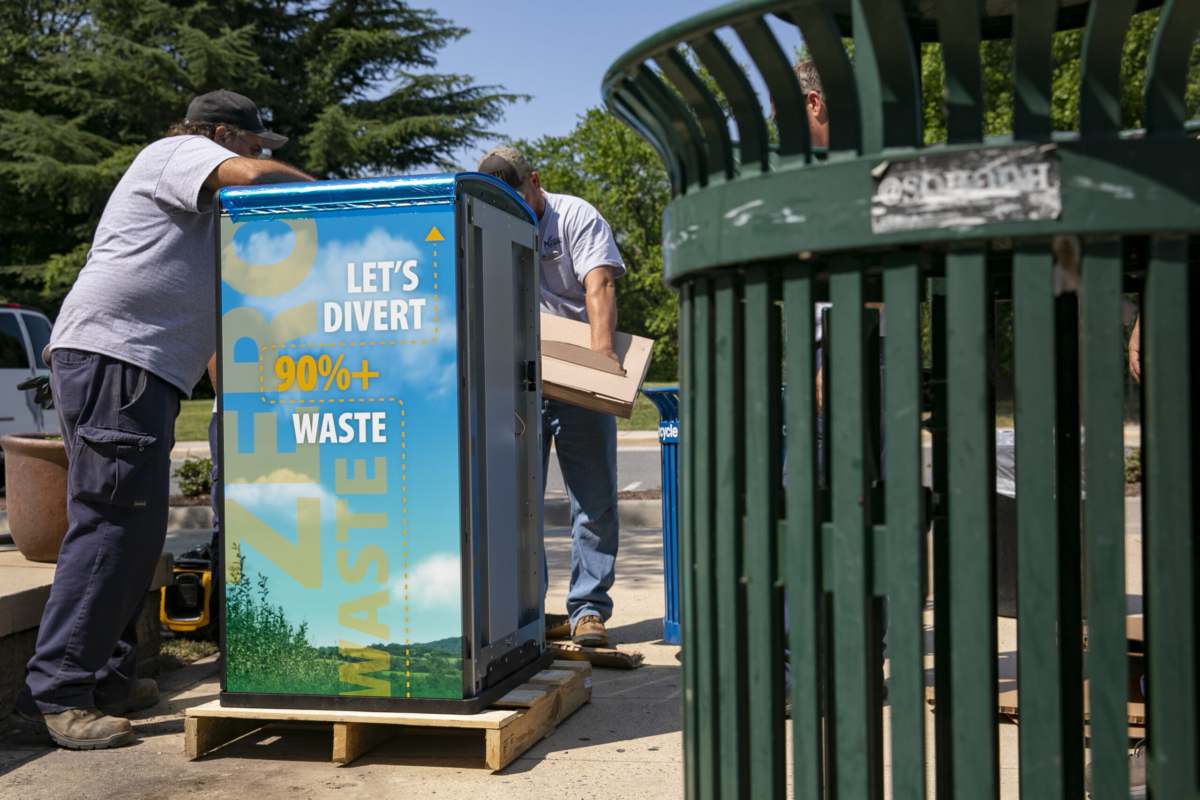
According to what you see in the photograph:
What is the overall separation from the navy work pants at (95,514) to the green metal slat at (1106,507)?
2.93 m

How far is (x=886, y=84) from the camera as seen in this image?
53.7 inches

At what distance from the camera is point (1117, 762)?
4.25 feet

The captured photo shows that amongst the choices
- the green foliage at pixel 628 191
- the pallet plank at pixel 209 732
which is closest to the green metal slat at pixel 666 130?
the pallet plank at pixel 209 732

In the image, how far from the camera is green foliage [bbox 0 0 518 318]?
27094 mm

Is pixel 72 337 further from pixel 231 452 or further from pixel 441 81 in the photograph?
pixel 441 81

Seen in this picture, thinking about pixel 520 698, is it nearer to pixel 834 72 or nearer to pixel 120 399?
pixel 120 399

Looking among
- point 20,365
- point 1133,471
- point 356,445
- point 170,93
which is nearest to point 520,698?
point 356,445

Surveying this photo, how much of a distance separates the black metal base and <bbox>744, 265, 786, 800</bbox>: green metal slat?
1785 mm

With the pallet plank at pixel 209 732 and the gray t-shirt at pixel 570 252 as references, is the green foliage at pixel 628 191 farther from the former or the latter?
the pallet plank at pixel 209 732

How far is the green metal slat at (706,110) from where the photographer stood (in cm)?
153

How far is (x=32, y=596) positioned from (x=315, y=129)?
83.7ft

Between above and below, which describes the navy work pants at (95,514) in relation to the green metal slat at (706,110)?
below

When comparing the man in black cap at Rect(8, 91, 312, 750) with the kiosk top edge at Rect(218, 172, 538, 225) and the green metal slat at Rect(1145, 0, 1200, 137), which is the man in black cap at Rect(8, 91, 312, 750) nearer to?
the kiosk top edge at Rect(218, 172, 538, 225)

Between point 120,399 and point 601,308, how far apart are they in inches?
71.4
